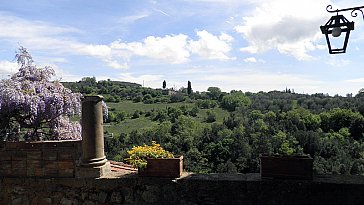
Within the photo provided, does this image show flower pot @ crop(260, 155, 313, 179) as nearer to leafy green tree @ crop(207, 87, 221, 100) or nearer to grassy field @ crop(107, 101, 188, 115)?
grassy field @ crop(107, 101, 188, 115)

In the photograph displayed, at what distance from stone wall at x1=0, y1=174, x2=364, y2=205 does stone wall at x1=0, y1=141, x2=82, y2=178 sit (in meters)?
0.09

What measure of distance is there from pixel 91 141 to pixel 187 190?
1279 millimetres

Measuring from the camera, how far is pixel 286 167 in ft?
10.9

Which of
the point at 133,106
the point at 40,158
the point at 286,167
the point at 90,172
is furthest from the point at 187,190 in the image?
the point at 133,106

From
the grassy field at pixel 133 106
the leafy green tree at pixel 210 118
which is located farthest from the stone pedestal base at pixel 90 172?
the leafy green tree at pixel 210 118

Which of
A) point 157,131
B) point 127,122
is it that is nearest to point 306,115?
point 157,131

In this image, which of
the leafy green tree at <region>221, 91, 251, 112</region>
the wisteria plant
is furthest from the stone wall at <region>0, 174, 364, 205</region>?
the leafy green tree at <region>221, 91, 251, 112</region>

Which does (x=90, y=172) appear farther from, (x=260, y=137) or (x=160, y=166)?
(x=260, y=137)

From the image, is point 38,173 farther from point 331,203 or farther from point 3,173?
point 331,203

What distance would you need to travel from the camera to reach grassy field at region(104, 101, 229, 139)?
44281mm

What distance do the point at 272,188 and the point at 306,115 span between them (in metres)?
40.0

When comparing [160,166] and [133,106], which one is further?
[133,106]

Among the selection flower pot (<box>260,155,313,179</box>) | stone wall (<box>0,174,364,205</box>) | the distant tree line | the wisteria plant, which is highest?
the wisteria plant

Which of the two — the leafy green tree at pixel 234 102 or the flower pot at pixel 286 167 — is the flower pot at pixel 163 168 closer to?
the flower pot at pixel 286 167
